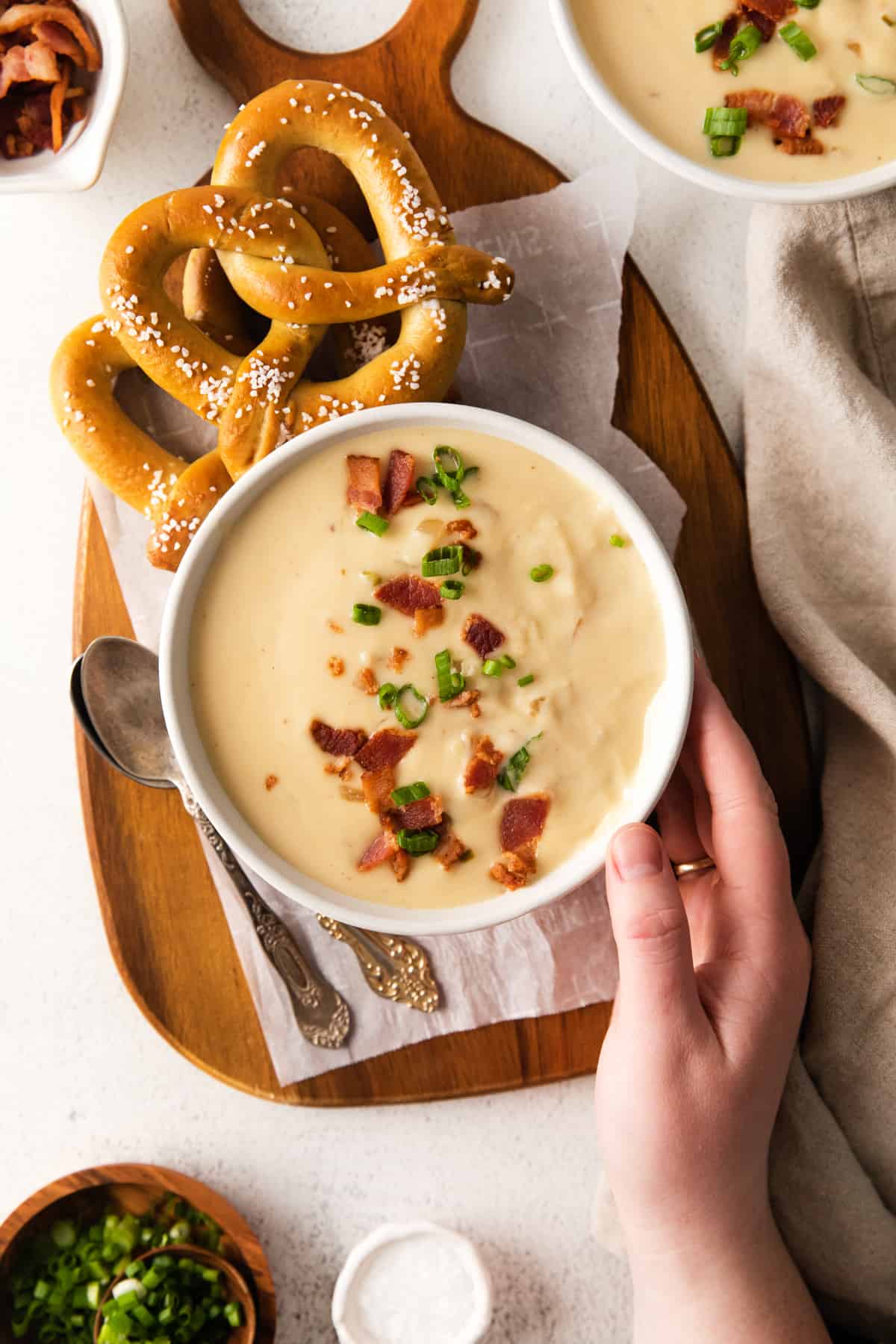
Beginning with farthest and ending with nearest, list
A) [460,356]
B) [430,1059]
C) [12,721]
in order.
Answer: [12,721]
[430,1059]
[460,356]

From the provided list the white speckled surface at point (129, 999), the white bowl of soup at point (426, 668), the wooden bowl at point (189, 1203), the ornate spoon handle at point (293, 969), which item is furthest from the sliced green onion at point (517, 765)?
the wooden bowl at point (189, 1203)

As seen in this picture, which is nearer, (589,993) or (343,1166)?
(589,993)

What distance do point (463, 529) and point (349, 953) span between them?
0.79m

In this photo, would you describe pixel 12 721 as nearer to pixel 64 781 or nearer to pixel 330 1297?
pixel 64 781

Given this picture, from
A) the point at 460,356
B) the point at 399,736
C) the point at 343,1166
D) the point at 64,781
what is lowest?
the point at 343,1166

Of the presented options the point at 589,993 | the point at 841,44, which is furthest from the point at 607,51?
the point at 589,993

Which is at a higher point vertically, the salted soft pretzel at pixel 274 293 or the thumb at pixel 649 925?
the salted soft pretzel at pixel 274 293

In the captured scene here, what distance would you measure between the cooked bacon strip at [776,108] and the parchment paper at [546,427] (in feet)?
0.87

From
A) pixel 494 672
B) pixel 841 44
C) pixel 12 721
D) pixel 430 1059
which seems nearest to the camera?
pixel 494 672

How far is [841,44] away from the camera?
5.50ft

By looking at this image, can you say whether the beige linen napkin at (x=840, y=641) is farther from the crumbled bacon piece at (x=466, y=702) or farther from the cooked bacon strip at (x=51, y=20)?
the cooked bacon strip at (x=51, y=20)

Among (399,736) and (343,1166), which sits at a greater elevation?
(399,736)

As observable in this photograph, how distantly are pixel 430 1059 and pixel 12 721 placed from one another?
3.17 feet

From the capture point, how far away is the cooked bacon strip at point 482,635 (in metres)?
1.54
